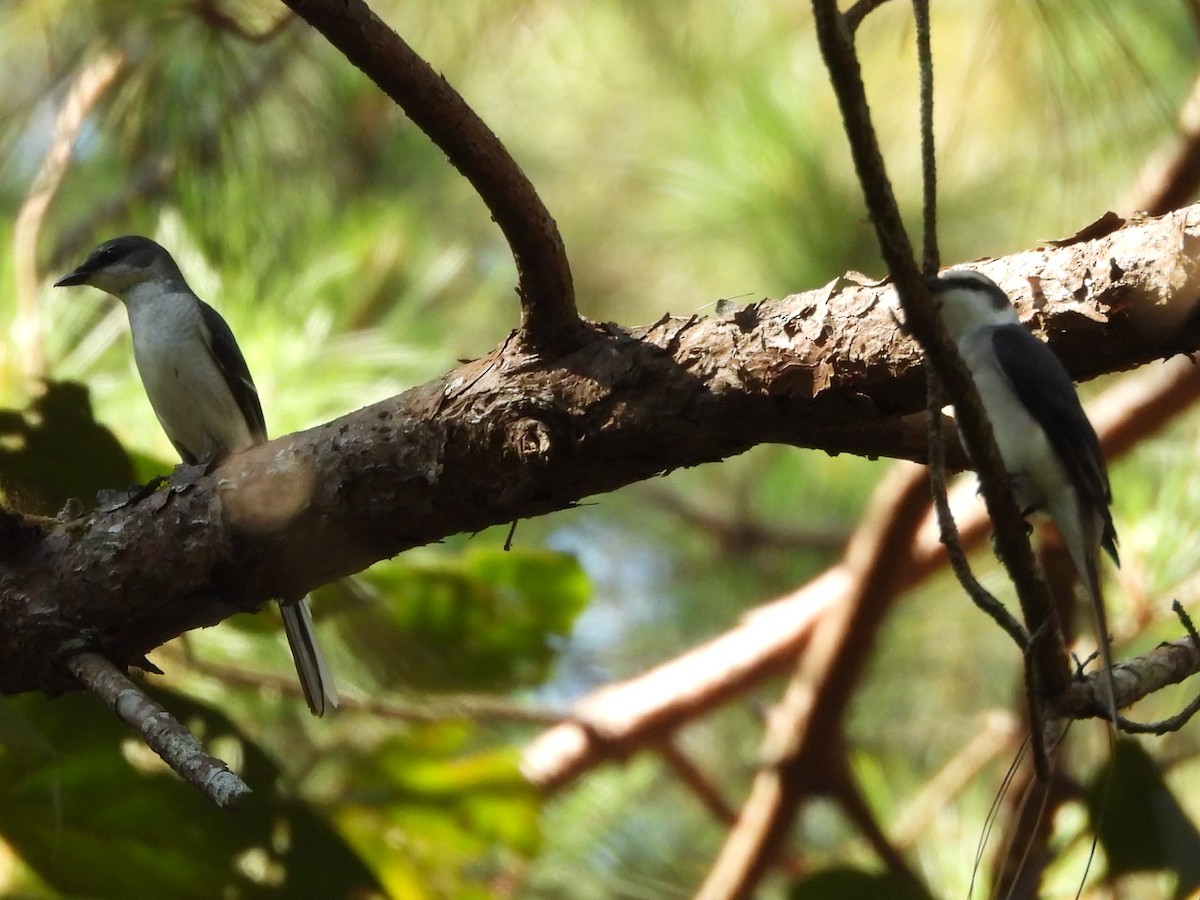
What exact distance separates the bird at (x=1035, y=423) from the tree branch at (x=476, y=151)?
68 cm

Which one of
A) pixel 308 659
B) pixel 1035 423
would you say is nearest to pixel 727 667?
pixel 308 659

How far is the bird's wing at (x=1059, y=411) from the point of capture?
230 cm

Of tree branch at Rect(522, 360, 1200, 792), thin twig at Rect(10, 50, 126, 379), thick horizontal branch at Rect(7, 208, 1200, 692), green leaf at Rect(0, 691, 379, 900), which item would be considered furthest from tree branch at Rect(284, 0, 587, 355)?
thin twig at Rect(10, 50, 126, 379)

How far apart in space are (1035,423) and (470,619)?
1.94m

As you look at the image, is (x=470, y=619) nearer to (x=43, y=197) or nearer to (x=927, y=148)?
(x=43, y=197)

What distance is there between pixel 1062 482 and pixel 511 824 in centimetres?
200

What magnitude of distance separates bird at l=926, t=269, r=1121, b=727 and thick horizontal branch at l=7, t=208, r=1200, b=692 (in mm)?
86

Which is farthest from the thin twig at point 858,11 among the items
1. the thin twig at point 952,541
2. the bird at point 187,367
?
the bird at point 187,367

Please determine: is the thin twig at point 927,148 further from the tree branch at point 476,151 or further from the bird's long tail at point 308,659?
the bird's long tail at point 308,659

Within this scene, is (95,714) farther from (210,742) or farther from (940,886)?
(940,886)

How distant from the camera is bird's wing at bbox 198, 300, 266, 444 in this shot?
12.7ft

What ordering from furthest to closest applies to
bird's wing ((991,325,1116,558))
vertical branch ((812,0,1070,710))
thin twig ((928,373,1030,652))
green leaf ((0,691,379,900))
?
green leaf ((0,691,379,900)) → bird's wing ((991,325,1116,558)) → thin twig ((928,373,1030,652)) → vertical branch ((812,0,1070,710))

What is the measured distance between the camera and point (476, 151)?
2.23 metres

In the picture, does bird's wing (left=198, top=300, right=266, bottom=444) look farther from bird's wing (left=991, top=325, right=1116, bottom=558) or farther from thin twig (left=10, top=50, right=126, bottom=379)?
bird's wing (left=991, top=325, right=1116, bottom=558)
